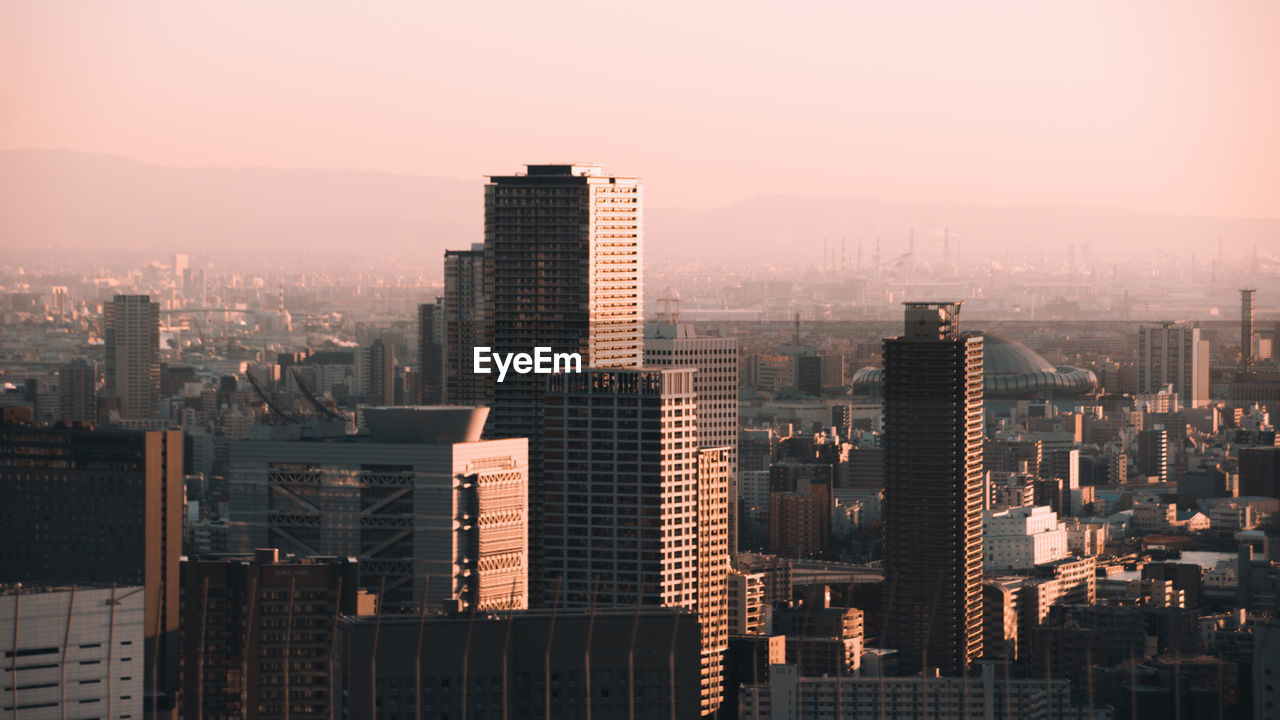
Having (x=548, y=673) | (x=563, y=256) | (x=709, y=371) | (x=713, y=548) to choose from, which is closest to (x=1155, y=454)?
(x=709, y=371)

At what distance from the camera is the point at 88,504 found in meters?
25.9

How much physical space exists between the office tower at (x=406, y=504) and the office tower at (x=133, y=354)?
474 inches

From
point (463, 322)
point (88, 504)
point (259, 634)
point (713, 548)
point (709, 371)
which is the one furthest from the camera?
point (709, 371)

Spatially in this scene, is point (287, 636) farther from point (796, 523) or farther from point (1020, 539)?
point (796, 523)

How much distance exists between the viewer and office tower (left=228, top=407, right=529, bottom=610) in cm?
2544

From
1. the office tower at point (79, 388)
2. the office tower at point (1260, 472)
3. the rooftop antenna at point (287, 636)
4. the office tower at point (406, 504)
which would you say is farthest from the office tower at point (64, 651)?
the office tower at point (1260, 472)

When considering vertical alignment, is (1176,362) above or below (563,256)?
below

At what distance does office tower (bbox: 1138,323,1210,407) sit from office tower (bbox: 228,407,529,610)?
35791mm

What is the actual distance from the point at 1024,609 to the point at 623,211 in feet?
27.2

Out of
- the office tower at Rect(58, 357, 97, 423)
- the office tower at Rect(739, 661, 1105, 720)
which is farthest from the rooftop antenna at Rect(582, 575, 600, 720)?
the office tower at Rect(58, 357, 97, 423)

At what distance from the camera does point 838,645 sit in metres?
27.6

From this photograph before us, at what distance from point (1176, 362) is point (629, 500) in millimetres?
39193

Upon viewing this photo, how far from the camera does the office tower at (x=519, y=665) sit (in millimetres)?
14484

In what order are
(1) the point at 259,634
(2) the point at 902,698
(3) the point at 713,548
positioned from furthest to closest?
(3) the point at 713,548 → (2) the point at 902,698 → (1) the point at 259,634
